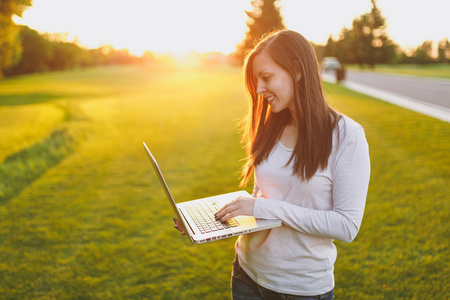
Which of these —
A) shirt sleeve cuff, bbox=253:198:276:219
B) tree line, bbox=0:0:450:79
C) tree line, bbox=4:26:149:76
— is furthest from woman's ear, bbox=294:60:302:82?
tree line, bbox=0:0:450:79

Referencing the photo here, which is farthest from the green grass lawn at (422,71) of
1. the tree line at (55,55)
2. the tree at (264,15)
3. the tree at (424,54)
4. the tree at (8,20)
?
the tree line at (55,55)

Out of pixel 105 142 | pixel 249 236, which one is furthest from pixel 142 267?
pixel 105 142

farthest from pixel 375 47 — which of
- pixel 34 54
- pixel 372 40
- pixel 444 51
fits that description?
pixel 34 54

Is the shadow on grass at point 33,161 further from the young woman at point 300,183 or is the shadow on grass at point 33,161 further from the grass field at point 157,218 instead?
the young woman at point 300,183

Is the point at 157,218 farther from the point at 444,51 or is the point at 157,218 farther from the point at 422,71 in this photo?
the point at 444,51

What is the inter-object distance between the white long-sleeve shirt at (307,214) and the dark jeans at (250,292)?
35 millimetres

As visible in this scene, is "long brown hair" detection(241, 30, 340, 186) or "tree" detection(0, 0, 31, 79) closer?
"long brown hair" detection(241, 30, 340, 186)

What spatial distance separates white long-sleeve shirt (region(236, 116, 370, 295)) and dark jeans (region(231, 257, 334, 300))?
35 millimetres

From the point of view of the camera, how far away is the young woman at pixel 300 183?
150cm

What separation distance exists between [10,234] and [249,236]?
→ 4.44m

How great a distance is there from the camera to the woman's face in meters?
1.65

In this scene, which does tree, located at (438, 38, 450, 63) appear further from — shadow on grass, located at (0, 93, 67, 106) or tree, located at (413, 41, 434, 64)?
shadow on grass, located at (0, 93, 67, 106)

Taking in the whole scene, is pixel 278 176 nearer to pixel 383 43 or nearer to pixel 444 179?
pixel 444 179

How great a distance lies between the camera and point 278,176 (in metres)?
1.72
